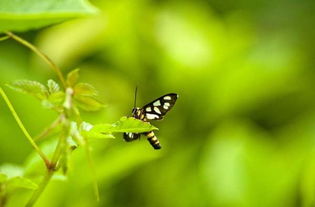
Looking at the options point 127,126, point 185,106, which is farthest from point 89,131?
point 185,106

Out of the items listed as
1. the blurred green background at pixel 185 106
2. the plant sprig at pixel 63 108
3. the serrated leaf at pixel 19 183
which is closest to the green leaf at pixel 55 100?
the plant sprig at pixel 63 108

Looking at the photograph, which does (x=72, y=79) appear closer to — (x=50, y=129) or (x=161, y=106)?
(x=50, y=129)

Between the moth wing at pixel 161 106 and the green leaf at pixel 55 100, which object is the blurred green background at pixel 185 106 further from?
the green leaf at pixel 55 100

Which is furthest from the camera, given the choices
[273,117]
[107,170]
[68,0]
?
[273,117]

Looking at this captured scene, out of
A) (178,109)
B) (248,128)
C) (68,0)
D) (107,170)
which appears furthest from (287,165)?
(68,0)

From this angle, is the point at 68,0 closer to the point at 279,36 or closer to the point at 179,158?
the point at 179,158

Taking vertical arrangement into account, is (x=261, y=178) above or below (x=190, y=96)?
below
